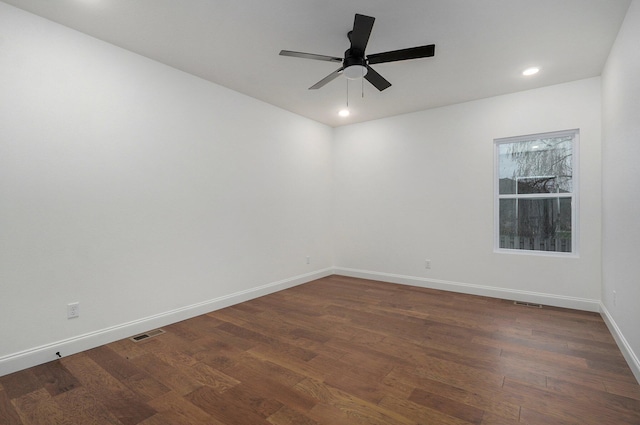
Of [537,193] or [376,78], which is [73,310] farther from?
[537,193]

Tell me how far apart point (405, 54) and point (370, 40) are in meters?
0.49

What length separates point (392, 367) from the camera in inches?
91.7

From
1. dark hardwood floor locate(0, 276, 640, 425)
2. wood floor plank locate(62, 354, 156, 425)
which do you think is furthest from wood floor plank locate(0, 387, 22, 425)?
wood floor plank locate(62, 354, 156, 425)

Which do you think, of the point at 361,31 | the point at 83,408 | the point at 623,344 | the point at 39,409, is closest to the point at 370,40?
the point at 361,31

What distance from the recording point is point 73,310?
2592 millimetres

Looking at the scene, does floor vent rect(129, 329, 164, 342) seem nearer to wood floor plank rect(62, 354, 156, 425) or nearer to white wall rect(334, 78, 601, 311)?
wood floor plank rect(62, 354, 156, 425)

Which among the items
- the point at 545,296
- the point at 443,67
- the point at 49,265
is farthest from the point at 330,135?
the point at 49,265

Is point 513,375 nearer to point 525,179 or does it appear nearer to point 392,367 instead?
point 392,367

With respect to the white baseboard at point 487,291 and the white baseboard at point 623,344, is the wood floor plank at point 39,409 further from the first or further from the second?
the white baseboard at point 487,291

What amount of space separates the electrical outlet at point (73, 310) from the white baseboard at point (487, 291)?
3.86 meters

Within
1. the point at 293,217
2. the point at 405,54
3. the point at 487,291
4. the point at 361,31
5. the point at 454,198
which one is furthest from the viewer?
the point at 293,217

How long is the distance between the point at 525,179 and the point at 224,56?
394cm

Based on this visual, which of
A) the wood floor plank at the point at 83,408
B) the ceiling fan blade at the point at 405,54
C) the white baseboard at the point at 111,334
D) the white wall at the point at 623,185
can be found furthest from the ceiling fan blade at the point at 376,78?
the wood floor plank at the point at 83,408

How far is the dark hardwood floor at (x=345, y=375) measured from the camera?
5.91 feet
